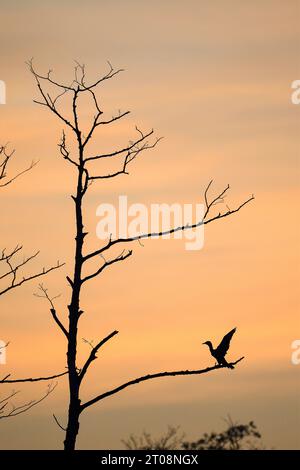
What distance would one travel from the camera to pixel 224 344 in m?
16.6

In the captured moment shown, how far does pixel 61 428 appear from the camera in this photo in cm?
1416

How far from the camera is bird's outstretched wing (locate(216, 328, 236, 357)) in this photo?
53.8 ft

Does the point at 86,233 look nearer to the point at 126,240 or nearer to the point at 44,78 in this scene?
the point at 126,240

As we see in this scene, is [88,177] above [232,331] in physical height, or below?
above

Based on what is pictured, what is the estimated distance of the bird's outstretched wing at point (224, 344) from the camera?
1641 centimetres

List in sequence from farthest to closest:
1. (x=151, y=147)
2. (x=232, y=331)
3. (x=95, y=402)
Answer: (x=232, y=331) → (x=151, y=147) → (x=95, y=402)

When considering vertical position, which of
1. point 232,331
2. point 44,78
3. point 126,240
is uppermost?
point 44,78

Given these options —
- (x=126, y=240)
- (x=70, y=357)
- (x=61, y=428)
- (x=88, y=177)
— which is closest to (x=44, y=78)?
(x=88, y=177)
